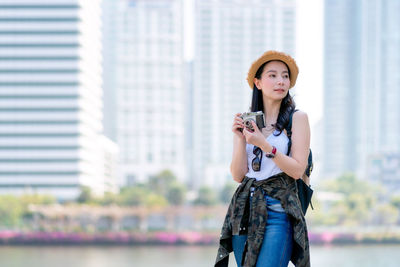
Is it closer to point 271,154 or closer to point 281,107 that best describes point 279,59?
point 281,107

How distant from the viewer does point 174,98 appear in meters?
65.1

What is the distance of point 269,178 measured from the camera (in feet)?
5.58

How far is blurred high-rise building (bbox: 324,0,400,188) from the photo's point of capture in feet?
213

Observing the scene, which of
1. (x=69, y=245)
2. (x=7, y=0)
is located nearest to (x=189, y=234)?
(x=69, y=245)

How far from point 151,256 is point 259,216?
112 ft

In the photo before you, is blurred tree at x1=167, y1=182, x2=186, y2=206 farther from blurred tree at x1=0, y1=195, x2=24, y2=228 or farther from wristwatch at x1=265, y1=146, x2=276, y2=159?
wristwatch at x1=265, y1=146, x2=276, y2=159

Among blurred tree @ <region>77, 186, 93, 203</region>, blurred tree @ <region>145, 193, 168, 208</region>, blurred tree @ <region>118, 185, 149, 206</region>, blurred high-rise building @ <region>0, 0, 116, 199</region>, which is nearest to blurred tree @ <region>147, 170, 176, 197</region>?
blurred tree @ <region>118, 185, 149, 206</region>

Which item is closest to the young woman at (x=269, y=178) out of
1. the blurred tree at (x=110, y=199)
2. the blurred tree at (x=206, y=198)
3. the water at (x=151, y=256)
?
the water at (x=151, y=256)

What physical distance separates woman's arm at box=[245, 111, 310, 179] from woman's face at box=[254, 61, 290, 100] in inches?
3.4

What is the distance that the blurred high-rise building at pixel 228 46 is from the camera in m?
65.3

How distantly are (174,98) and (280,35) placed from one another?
1430 cm

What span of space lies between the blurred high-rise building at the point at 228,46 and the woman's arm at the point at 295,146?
206 ft

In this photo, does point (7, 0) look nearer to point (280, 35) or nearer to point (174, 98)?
point (174, 98)

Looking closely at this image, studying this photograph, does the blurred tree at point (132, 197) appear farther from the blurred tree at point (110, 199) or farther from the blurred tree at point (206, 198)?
the blurred tree at point (206, 198)
